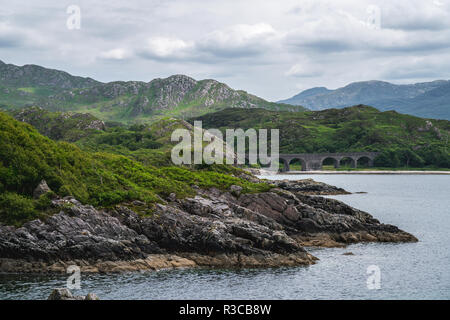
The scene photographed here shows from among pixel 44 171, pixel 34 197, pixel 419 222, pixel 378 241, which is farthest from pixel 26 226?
pixel 419 222

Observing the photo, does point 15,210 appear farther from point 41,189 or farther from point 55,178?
point 55,178

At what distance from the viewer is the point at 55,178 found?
6200 centimetres

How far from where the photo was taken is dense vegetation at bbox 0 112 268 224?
57.6 meters

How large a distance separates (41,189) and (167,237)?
17269mm

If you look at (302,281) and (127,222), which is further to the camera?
(127,222)

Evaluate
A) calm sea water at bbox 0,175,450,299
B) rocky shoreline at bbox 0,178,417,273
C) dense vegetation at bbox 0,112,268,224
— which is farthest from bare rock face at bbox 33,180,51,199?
calm sea water at bbox 0,175,450,299

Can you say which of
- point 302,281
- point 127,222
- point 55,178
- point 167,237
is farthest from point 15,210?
point 302,281

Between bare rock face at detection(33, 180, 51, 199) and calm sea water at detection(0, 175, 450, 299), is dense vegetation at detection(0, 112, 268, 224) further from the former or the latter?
calm sea water at detection(0, 175, 450, 299)

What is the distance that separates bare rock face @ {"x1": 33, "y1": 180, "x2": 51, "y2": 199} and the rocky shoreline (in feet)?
6.86

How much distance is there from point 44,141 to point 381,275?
161ft

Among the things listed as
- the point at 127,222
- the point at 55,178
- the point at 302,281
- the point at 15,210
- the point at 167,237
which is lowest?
the point at 302,281

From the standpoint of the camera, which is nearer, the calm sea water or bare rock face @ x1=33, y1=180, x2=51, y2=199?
the calm sea water

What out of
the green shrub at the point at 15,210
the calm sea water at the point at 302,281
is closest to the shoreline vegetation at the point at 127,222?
the green shrub at the point at 15,210
